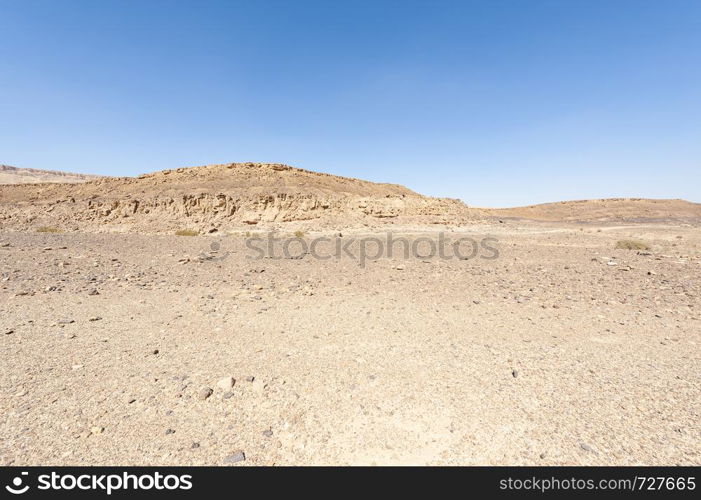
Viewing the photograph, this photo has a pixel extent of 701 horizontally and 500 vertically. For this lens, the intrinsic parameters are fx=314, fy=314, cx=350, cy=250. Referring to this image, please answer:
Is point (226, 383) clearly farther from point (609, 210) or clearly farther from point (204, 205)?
point (609, 210)

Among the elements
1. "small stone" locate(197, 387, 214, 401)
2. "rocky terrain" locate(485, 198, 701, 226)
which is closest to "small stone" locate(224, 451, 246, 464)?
"small stone" locate(197, 387, 214, 401)

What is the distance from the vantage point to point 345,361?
11.1 feet

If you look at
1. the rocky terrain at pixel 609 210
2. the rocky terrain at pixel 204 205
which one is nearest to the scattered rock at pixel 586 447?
the rocky terrain at pixel 204 205

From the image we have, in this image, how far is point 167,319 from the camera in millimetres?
4648

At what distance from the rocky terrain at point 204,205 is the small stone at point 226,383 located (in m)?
19.6

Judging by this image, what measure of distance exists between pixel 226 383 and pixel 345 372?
1.12 m

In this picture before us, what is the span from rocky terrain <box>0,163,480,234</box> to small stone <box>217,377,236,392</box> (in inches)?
771

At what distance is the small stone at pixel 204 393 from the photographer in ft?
8.79

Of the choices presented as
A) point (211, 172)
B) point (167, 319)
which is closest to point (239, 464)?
point (167, 319)

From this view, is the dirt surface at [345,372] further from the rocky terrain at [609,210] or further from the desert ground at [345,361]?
the rocky terrain at [609,210]

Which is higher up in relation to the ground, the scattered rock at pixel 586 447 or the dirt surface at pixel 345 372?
the dirt surface at pixel 345 372

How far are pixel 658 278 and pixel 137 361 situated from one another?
10149mm
